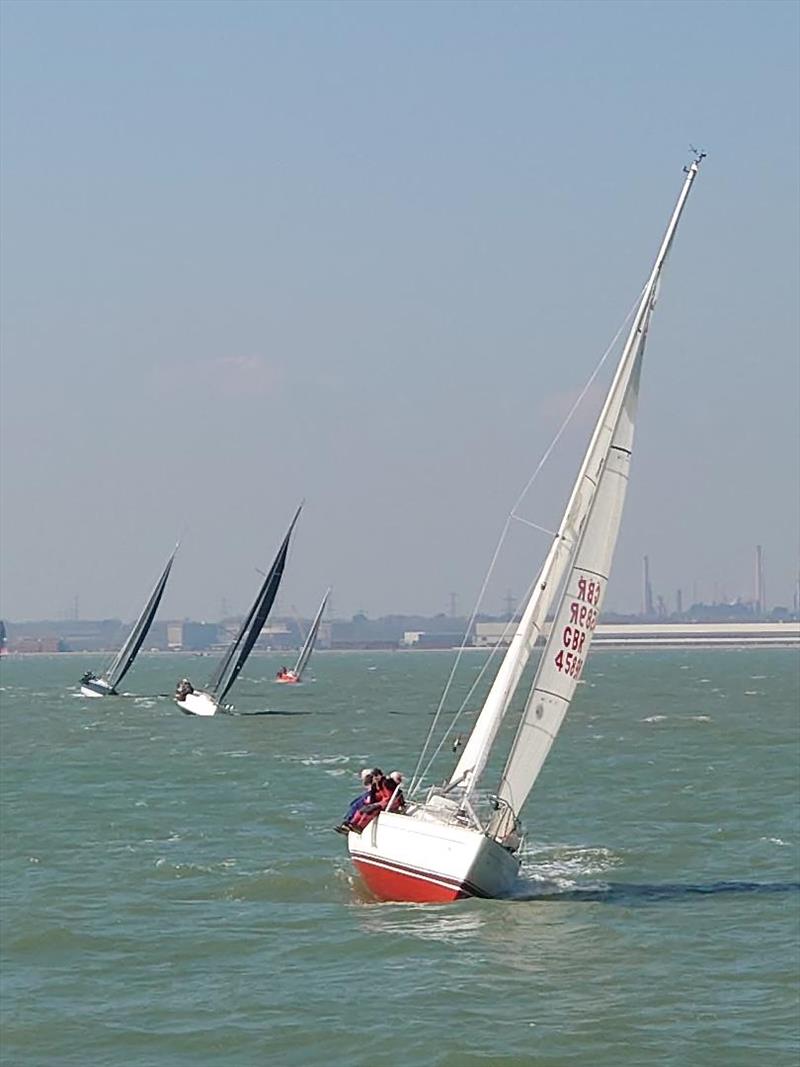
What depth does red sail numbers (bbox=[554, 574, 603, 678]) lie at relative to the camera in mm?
29016

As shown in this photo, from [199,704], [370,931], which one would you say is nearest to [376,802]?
[370,931]

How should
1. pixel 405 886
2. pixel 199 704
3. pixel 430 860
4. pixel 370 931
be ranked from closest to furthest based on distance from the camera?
pixel 370 931, pixel 430 860, pixel 405 886, pixel 199 704

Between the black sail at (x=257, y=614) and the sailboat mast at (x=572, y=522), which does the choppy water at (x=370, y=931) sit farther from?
the black sail at (x=257, y=614)

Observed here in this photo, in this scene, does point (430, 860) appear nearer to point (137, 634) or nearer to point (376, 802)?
point (376, 802)

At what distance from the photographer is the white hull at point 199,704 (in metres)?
85.4

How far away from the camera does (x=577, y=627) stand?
1150 inches

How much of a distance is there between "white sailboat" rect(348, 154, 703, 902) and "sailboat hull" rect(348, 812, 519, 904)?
2 cm

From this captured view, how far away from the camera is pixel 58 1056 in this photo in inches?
811

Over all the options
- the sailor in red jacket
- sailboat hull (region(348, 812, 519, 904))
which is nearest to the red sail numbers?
sailboat hull (region(348, 812, 519, 904))

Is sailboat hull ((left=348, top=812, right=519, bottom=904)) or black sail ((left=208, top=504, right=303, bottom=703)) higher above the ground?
black sail ((left=208, top=504, right=303, bottom=703))

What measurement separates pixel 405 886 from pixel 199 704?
57947 millimetres

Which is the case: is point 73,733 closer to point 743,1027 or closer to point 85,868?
point 85,868

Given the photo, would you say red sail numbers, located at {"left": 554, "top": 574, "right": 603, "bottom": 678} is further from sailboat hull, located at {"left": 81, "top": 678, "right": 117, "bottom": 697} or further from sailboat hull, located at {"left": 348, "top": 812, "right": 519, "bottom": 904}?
sailboat hull, located at {"left": 81, "top": 678, "right": 117, "bottom": 697}

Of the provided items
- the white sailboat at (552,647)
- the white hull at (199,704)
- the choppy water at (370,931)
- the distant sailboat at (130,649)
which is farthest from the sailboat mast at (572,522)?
the distant sailboat at (130,649)
